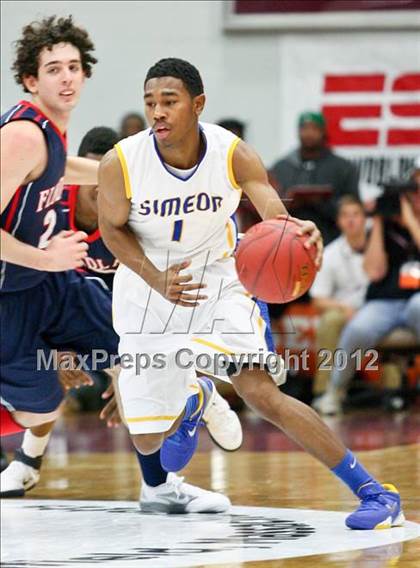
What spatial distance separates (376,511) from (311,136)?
17.5 feet

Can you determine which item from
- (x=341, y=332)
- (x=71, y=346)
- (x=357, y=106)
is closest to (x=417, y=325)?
(x=341, y=332)

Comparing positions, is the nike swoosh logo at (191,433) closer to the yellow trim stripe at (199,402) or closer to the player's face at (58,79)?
the yellow trim stripe at (199,402)

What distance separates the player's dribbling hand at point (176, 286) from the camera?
16.3 ft

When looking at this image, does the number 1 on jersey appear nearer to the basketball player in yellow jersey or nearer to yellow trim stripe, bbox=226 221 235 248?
the basketball player in yellow jersey

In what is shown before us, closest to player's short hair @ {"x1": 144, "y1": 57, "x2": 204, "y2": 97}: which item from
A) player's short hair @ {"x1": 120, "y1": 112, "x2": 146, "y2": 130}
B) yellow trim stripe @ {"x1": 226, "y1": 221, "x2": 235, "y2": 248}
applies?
yellow trim stripe @ {"x1": 226, "y1": 221, "x2": 235, "y2": 248}

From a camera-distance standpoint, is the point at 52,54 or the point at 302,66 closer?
the point at 52,54

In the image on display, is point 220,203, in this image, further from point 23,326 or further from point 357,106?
point 357,106

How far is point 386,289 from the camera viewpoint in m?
9.12

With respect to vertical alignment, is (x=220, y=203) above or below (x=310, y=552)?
above

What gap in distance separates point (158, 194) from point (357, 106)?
598cm

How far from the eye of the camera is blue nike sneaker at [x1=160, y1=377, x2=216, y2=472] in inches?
214

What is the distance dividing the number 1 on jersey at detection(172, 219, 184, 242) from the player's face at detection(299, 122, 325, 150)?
15.7 feet

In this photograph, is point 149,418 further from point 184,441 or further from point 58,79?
point 58,79

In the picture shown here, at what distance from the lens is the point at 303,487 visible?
237 inches
